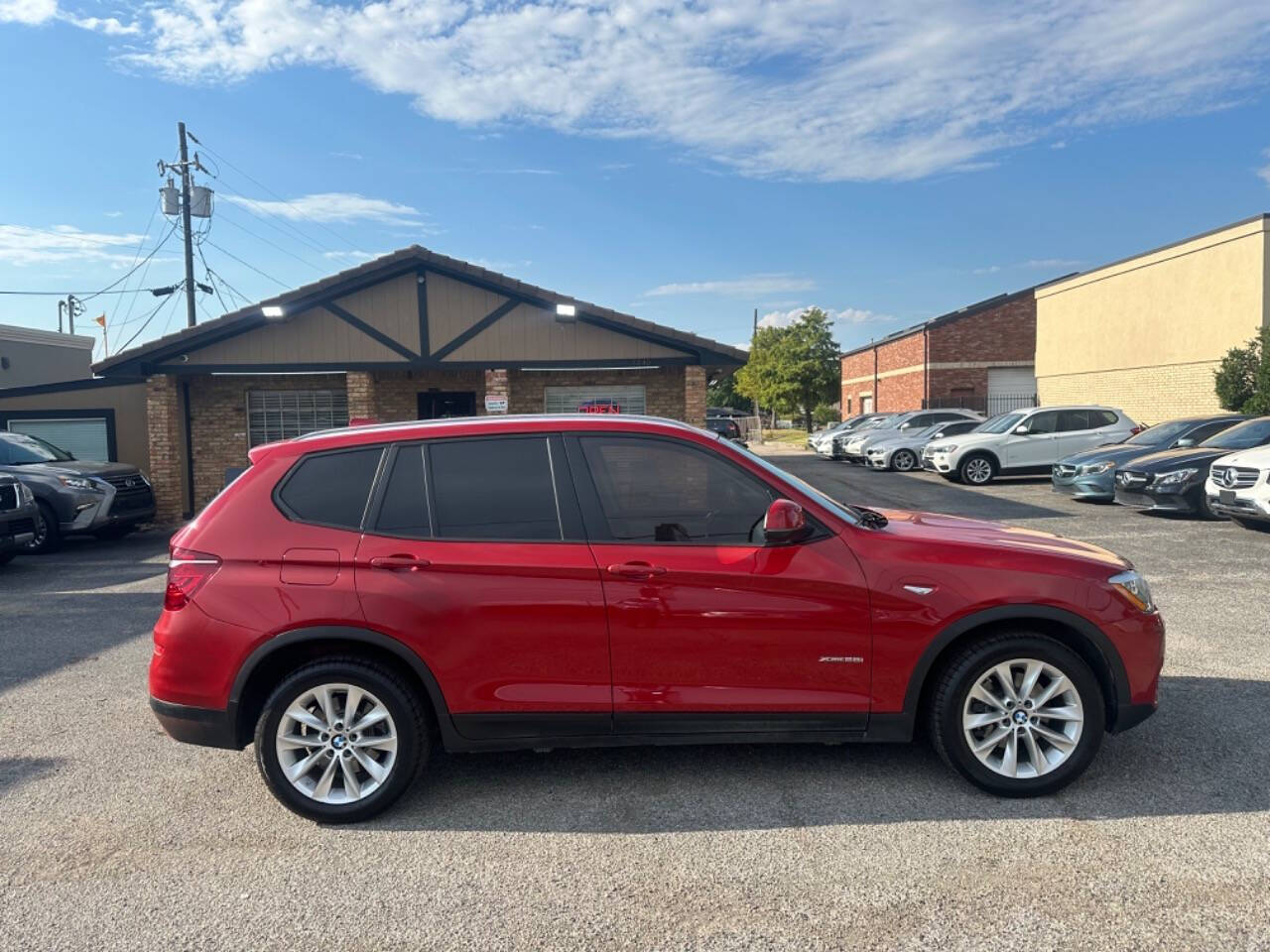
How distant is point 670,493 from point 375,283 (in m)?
13.0

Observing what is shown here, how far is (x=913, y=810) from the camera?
3.82 metres

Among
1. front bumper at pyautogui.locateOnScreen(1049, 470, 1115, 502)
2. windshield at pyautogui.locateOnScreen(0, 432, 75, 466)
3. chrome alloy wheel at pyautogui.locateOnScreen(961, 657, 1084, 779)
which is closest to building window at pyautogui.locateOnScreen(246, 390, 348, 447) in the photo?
windshield at pyautogui.locateOnScreen(0, 432, 75, 466)

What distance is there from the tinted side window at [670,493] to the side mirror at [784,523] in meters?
0.14

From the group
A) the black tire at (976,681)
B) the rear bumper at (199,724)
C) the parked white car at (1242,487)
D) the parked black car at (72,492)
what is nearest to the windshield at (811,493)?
the black tire at (976,681)

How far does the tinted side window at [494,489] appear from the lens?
397 cm

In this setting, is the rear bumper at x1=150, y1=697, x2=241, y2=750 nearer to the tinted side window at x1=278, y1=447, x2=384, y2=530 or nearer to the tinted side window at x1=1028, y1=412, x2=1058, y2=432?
the tinted side window at x1=278, y1=447, x2=384, y2=530

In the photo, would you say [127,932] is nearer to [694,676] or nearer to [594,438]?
[694,676]

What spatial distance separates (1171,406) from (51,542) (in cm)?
2588

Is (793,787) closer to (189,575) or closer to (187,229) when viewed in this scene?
(189,575)

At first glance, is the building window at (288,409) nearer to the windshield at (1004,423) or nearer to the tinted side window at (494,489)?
the windshield at (1004,423)

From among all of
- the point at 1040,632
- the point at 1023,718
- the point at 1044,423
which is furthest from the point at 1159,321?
the point at 1023,718

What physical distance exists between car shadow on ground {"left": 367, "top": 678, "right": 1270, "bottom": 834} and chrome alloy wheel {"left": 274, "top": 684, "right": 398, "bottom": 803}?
22 cm

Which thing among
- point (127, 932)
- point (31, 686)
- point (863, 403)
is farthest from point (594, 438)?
point (863, 403)

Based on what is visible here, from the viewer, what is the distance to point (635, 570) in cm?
385
